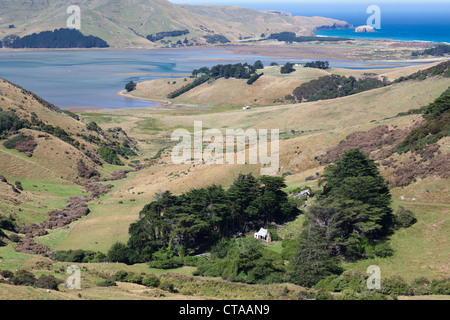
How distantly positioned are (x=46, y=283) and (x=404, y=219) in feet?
76.2

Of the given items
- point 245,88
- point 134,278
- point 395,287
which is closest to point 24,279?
point 134,278

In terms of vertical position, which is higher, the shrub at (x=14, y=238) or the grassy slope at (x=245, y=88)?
the grassy slope at (x=245, y=88)

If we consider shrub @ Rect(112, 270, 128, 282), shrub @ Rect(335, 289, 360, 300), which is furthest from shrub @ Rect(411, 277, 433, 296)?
shrub @ Rect(112, 270, 128, 282)

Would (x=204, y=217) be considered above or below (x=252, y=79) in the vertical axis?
below

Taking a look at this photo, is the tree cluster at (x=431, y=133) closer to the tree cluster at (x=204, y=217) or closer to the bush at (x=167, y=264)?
the tree cluster at (x=204, y=217)

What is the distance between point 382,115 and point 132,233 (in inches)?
2336

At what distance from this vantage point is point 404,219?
33.0 meters

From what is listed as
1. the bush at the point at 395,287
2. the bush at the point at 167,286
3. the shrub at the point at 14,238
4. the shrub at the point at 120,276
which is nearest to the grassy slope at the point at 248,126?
the shrub at the point at 14,238

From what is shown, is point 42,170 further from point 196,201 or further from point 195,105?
point 195,105

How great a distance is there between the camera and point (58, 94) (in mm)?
136000

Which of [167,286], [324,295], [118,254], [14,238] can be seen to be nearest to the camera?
[324,295]

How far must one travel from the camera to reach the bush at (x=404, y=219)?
3294cm

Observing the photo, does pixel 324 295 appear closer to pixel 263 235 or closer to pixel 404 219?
pixel 263 235

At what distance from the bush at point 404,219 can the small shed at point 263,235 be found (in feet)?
29.5
